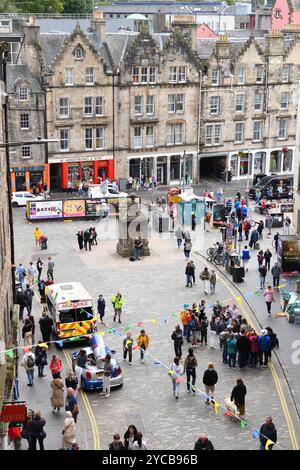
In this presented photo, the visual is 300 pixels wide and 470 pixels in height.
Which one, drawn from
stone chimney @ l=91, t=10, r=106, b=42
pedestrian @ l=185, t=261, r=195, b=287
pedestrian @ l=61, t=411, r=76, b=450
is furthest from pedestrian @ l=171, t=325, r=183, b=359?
stone chimney @ l=91, t=10, r=106, b=42

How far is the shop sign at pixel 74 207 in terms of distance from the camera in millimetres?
53344

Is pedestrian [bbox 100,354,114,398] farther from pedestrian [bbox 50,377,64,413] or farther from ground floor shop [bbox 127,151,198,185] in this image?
ground floor shop [bbox 127,151,198,185]

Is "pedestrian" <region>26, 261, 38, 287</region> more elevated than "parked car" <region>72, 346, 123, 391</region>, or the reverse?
"pedestrian" <region>26, 261, 38, 287</region>

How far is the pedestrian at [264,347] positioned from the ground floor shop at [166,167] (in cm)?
3634

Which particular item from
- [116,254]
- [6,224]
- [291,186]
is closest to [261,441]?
[6,224]

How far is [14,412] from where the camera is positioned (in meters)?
21.2

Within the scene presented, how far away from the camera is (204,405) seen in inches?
1044

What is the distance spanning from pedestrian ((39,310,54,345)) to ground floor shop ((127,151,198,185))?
35.0 m

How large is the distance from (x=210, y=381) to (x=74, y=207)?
2928 cm

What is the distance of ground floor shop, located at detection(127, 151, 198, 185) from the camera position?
214ft

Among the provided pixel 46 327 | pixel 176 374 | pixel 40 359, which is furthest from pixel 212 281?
pixel 40 359

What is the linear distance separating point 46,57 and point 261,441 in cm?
4486

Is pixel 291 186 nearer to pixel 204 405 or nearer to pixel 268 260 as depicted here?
pixel 268 260

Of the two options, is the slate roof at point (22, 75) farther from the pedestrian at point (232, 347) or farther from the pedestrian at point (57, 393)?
the pedestrian at point (57, 393)
